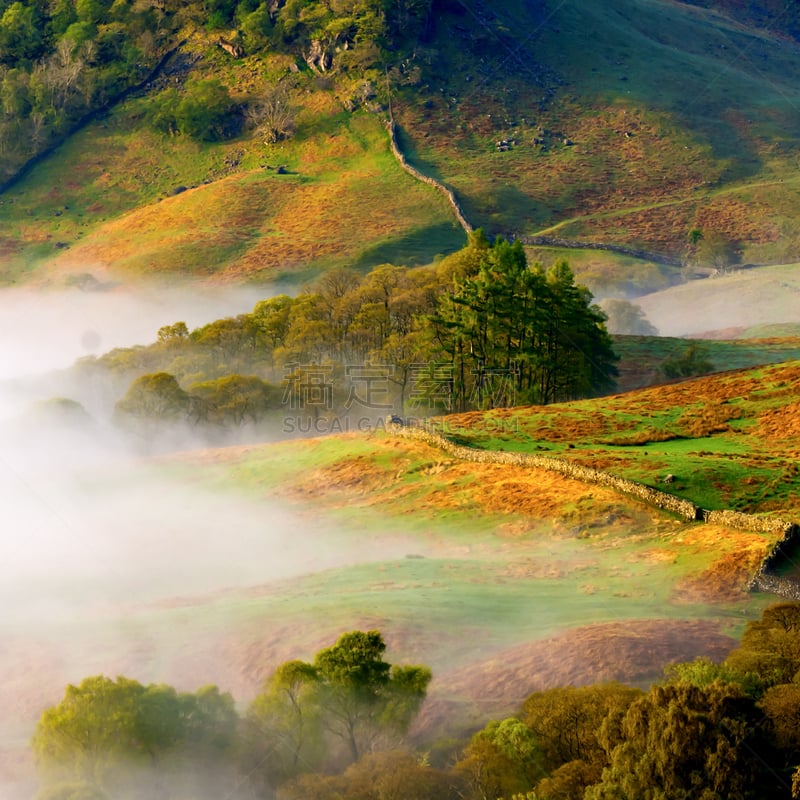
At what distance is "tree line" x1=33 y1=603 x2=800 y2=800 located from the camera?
85.5ft

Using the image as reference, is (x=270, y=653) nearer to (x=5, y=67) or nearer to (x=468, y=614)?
(x=468, y=614)

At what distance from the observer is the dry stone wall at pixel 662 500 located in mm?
40031

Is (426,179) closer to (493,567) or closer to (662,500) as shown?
(662,500)

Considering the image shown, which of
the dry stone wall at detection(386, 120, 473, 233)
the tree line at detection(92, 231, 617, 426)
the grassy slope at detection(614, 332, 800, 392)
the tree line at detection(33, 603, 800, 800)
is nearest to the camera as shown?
the tree line at detection(33, 603, 800, 800)

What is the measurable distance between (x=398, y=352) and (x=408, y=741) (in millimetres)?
51288

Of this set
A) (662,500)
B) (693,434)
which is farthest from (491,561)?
(693,434)

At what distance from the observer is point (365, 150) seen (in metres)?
171

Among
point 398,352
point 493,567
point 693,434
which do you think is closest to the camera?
point 493,567

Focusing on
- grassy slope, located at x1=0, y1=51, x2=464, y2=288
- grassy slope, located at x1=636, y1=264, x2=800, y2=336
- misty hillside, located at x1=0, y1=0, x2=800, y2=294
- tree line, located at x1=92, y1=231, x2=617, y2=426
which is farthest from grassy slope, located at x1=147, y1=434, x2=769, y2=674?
grassy slope, located at x1=0, y1=51, x2=464, y2=288

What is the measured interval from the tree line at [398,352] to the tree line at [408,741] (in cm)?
4153

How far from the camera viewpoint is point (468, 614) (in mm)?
40125

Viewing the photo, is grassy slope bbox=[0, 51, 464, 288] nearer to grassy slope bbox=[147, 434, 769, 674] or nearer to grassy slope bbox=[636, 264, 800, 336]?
grassy slope bbox=[636, 264, 800, 336]

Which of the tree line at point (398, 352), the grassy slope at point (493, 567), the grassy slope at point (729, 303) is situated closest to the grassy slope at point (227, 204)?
the grassy slope at point (729, 303)

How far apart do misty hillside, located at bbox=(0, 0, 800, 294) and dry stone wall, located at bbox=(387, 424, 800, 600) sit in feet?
277
